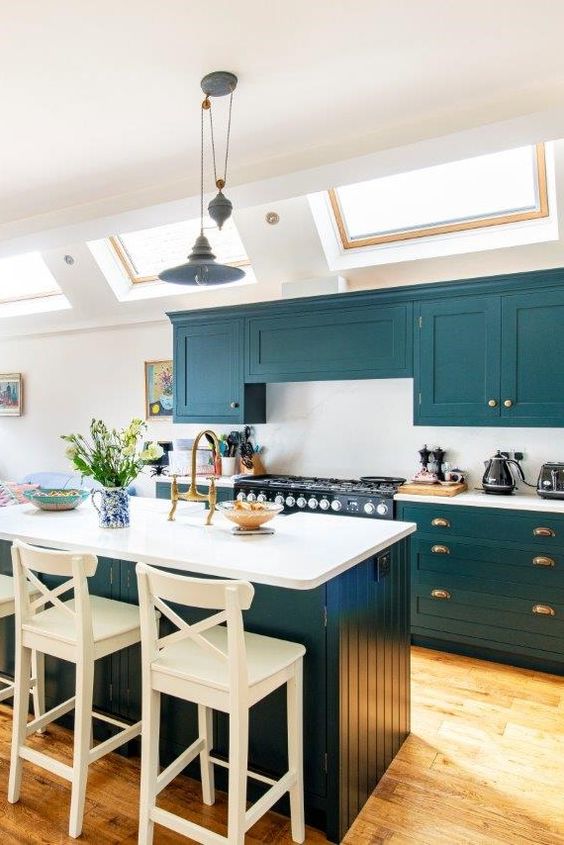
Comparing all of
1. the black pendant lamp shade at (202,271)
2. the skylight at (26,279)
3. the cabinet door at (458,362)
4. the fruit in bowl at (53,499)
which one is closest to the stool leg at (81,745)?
the fruit in bowl at (53,499)

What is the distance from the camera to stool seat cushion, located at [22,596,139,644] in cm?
206

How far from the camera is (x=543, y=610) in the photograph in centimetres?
319

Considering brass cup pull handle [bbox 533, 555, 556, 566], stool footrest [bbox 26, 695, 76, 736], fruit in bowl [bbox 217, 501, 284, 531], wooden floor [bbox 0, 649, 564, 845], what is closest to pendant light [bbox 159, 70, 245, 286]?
fruit in bowl [bbox 217, 501, 284, 531]

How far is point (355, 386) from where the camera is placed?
14.4ft

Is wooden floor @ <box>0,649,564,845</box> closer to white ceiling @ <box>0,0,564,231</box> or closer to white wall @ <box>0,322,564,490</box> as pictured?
white wall @ <box>0,322,564,490</box>

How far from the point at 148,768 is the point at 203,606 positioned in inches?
22.9

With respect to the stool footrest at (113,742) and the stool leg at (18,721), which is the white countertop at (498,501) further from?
the stool leg at (18,721)

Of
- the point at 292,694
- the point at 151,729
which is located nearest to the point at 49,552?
the point at 151,729

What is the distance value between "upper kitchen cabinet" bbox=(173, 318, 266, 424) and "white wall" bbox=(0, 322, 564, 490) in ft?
1.20

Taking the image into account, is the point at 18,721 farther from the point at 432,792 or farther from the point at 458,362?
the point at 458,362

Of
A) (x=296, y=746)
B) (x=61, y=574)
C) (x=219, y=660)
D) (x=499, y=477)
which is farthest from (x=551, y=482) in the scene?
(x=61, y=574)

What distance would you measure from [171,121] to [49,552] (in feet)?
6.80

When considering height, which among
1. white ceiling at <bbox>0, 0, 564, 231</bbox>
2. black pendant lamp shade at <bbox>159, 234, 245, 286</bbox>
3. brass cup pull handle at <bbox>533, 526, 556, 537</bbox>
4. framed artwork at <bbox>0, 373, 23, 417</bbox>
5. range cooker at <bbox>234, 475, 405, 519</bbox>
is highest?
white ceiling at <bbox>0, 0, 564, 231</bbox>

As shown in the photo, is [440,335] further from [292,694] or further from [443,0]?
[292,694]
